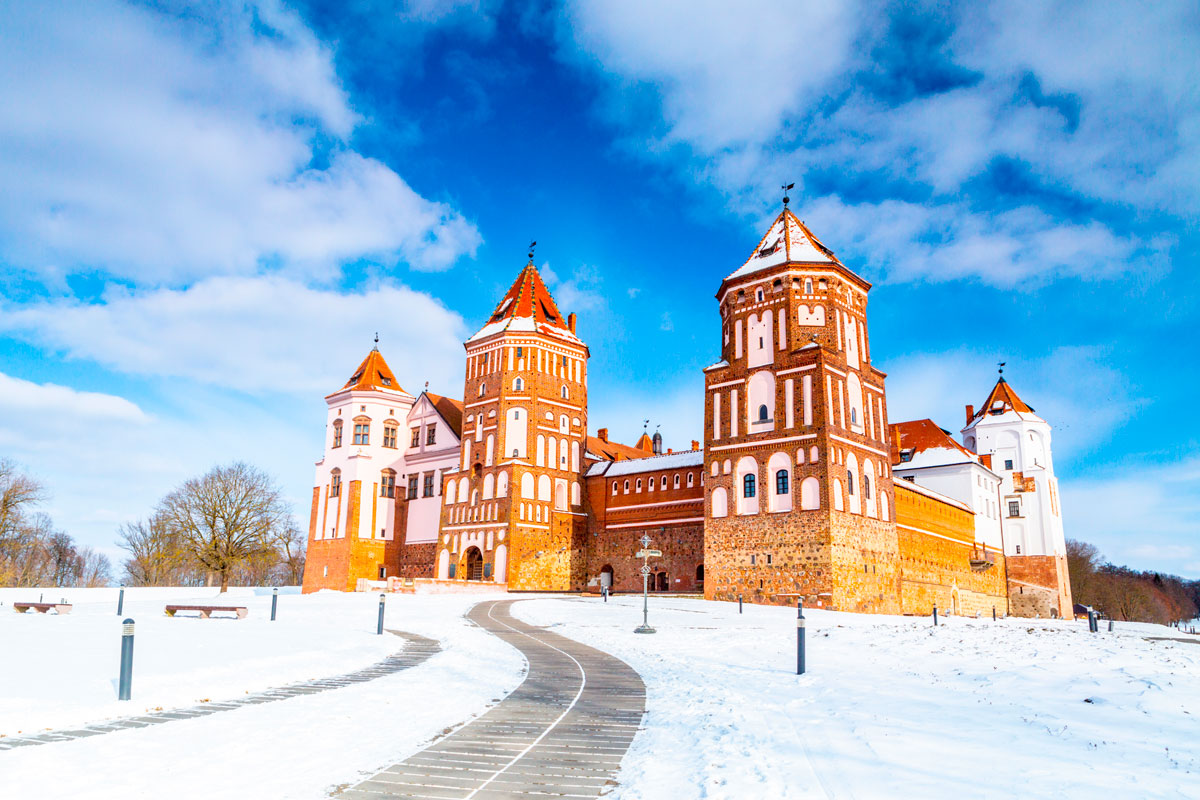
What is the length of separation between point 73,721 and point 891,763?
8.35 metres

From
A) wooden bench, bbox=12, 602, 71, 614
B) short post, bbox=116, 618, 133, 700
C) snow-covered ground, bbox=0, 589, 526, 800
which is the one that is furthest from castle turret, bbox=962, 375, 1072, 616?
short post, bbox=116, 618, 133, 700

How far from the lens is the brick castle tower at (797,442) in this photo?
3866 centimetres

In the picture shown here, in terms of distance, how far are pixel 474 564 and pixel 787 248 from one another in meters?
27.0

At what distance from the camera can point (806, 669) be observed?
47.1 ft

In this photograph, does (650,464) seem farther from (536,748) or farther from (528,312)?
(536,748)

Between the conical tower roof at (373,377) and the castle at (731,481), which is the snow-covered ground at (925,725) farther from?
the conical tower roof at (373,377)

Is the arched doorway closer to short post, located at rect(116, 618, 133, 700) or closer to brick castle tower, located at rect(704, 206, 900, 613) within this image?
brick castle tower, located at rect(704, 206, 900, 613)

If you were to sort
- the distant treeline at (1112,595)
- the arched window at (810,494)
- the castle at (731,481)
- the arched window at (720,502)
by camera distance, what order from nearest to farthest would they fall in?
the arched window at (810,494) → the castle at (731,481) → the arched window at (720,502) → the distant treeline at (1112,595)

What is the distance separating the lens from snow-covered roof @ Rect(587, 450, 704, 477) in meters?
49.8

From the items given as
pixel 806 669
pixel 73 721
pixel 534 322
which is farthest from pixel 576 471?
pixel 73 721

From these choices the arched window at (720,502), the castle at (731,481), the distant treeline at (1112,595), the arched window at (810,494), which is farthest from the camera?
the distant treeline at (1112,595)

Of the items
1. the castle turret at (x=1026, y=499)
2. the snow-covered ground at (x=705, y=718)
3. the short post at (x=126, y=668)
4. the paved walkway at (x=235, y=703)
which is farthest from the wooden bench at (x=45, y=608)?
the castle turret at (x=1026, y=499)

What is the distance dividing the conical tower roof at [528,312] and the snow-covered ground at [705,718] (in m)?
37.6

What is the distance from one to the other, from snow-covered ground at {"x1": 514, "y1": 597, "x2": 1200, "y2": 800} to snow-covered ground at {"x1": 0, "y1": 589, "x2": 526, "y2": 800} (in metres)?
2.63
